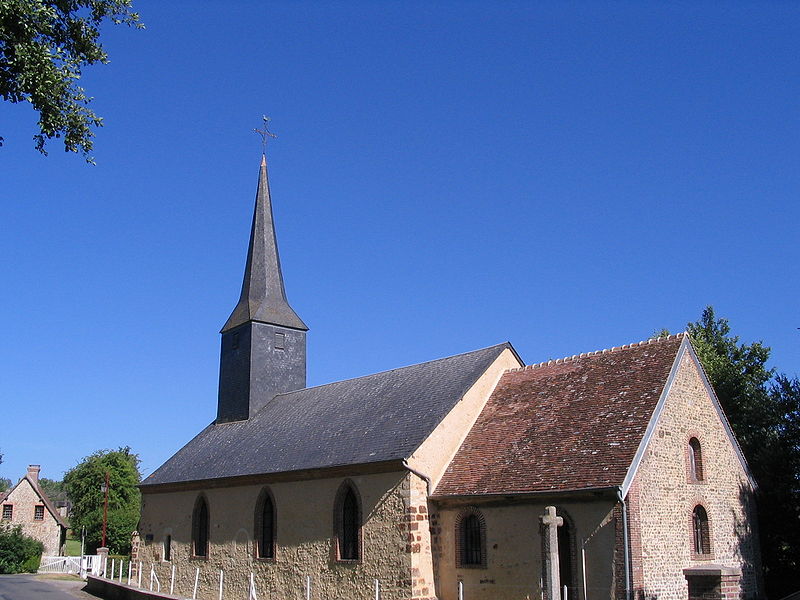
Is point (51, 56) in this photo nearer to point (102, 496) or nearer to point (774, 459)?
point (774, 459)

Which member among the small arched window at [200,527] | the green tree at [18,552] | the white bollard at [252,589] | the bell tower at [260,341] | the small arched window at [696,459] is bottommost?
the green tree at [18,552]

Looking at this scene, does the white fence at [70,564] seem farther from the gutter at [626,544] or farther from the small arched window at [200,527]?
the gutter at [626,544]

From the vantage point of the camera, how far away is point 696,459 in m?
19.5

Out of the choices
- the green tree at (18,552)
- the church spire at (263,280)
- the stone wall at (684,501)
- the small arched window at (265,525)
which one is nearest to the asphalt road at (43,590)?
the small arched window at (265,525)

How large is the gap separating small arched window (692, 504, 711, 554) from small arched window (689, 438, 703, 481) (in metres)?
0.78

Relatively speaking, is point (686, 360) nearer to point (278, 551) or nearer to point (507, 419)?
point (507, 419)

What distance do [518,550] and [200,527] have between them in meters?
14.6

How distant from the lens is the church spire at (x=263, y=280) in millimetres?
32594

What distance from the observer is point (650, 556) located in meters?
16.7

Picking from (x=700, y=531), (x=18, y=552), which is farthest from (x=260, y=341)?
(x=18, y=552)

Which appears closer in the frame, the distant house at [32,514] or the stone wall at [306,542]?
the stone wall at [306,542]

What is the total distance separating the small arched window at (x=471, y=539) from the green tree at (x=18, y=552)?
3836cm

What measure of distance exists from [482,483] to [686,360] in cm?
610

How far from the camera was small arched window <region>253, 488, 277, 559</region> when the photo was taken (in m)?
24.4
